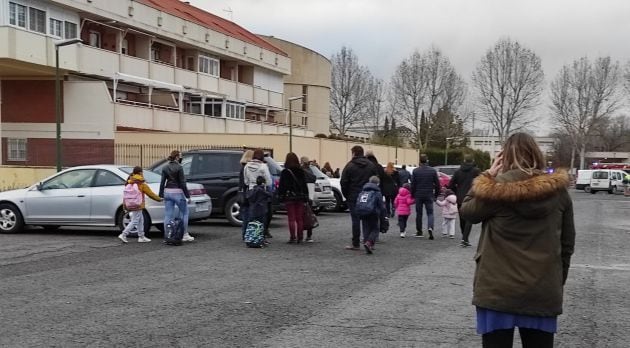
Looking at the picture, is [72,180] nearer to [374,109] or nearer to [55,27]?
[55,27]

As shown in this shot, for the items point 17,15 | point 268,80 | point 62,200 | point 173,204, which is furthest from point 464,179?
point 268,80

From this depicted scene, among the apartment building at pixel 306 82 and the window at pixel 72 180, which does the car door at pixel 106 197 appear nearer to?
the window at pixel 72 180

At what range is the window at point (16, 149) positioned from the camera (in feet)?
110

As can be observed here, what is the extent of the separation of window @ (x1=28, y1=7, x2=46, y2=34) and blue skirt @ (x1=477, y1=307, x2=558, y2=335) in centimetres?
3097

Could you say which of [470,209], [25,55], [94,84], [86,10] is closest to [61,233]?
[470,209]

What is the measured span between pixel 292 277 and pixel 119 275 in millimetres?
2371

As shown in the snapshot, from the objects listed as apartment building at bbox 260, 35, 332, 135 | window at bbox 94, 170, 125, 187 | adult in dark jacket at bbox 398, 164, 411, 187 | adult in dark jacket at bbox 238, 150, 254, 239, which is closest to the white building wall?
apartment building at bbox 260, 35, 332, 135

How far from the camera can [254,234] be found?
1260cm

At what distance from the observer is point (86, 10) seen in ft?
112

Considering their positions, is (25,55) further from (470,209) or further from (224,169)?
(470,209)

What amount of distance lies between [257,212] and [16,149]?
24.8 metres

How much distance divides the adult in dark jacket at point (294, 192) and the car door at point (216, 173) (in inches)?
148

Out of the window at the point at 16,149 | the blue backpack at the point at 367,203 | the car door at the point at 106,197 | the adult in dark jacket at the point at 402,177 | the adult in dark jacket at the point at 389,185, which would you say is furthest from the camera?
the window at the point at 16,149

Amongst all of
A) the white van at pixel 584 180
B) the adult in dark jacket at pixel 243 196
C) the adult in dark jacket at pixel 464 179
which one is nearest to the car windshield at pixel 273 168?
the adult in dark jacket at pixel 243 196
